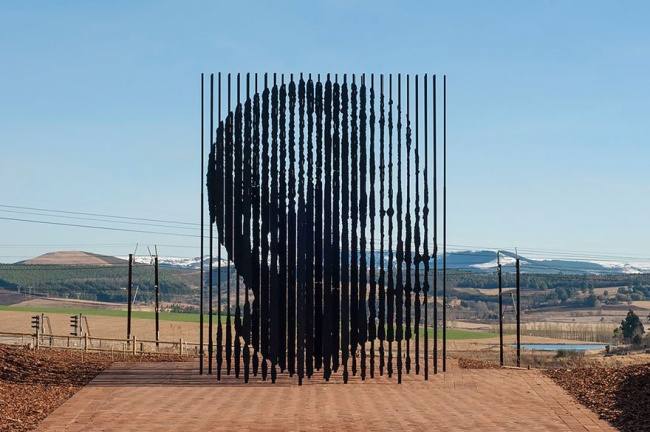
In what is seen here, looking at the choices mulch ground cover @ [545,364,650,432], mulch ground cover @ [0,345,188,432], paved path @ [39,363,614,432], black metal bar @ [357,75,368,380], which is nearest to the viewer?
paved path @ [39,363,614,432]

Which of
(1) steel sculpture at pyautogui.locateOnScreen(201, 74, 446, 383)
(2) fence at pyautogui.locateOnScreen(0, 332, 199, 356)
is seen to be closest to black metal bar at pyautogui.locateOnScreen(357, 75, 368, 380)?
(1) steel sculpture at pyautogui.locateOnScreen(201, 74, 446, 383)

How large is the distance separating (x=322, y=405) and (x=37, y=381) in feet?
20.7

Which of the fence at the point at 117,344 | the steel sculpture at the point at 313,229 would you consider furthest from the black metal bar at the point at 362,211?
the fence at the point at 117,344

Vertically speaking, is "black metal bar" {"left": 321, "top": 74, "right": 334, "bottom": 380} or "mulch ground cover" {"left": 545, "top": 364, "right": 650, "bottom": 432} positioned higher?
"black metal bar" {"left": 321, "top": 74, "right": 334, "bottom": 380}

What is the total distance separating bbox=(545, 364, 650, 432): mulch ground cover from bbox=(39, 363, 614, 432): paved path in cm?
30

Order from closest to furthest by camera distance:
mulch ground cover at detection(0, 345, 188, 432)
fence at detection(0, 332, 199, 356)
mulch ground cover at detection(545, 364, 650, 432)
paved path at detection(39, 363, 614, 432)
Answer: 1. paved path at detection(39, 363, 614, 432)
2. mulch ground cover at detection(545, 364, 650, 432)
3. mulch ground cover at detection(0, 345, 188, 432)
4. fence at detection(0, 332, 199, 356)

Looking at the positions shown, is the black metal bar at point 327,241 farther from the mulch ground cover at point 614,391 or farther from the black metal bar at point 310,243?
the mulch ground cover at point 614,391

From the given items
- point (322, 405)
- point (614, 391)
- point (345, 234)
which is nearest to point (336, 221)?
point (345, 234)

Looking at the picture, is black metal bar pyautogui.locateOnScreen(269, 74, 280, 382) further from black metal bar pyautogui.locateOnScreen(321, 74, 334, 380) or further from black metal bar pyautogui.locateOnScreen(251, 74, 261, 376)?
black metal bar pyautogui.locateOnScreen(321, 74, 334, 380)

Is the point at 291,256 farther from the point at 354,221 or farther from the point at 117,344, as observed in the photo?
the point at 117,344

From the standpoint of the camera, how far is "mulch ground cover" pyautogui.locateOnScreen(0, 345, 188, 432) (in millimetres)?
14828

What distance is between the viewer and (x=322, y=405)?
51.2ft

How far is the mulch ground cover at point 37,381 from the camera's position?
48.6 ft

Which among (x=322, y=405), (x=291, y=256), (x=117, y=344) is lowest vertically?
(x=117, y=344)
